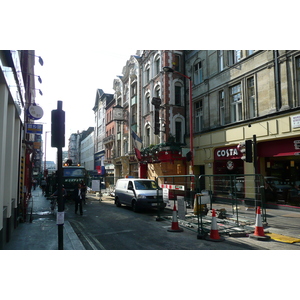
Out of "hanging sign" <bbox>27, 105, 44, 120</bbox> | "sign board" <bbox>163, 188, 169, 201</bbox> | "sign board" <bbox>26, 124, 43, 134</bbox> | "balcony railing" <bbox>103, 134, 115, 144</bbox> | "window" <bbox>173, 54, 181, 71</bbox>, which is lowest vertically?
"sign board" <bbox>163, 188, 169, 201</bbox>

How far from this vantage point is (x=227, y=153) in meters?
18.4

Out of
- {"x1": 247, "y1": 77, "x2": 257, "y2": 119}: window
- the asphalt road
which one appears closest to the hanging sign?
the asphalt road

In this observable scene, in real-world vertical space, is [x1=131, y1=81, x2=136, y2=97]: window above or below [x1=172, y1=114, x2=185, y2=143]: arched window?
above

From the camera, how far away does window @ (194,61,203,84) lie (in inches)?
868

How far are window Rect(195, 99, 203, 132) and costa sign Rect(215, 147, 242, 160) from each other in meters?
3.25

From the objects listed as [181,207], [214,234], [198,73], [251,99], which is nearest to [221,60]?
[198,73]

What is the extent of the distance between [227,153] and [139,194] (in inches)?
299

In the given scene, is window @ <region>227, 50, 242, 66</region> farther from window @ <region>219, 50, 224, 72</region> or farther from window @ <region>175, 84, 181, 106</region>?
window @ <region>175, 84, 181, 106</region>

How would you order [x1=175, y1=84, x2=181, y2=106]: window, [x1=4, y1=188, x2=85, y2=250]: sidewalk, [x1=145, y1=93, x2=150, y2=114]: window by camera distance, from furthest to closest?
1. [x1=145, y1=93, x2=150, y2=114]: window
2. [x1=175, y1=84, x2=181, y2=106]: window
3. [x1=4, y1=188, x2=85, y2=250]: sidewalk

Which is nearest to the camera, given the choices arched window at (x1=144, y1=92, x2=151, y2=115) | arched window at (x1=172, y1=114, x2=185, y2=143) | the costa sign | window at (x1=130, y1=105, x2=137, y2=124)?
the costa sign

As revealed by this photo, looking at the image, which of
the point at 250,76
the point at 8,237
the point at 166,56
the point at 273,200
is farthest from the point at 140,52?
the point at 8,237

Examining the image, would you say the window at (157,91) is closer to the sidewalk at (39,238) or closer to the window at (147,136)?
the window at (147,136)

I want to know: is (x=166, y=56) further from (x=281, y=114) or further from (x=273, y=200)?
(x=273, y=200)

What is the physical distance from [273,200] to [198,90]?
10935 millimetres
